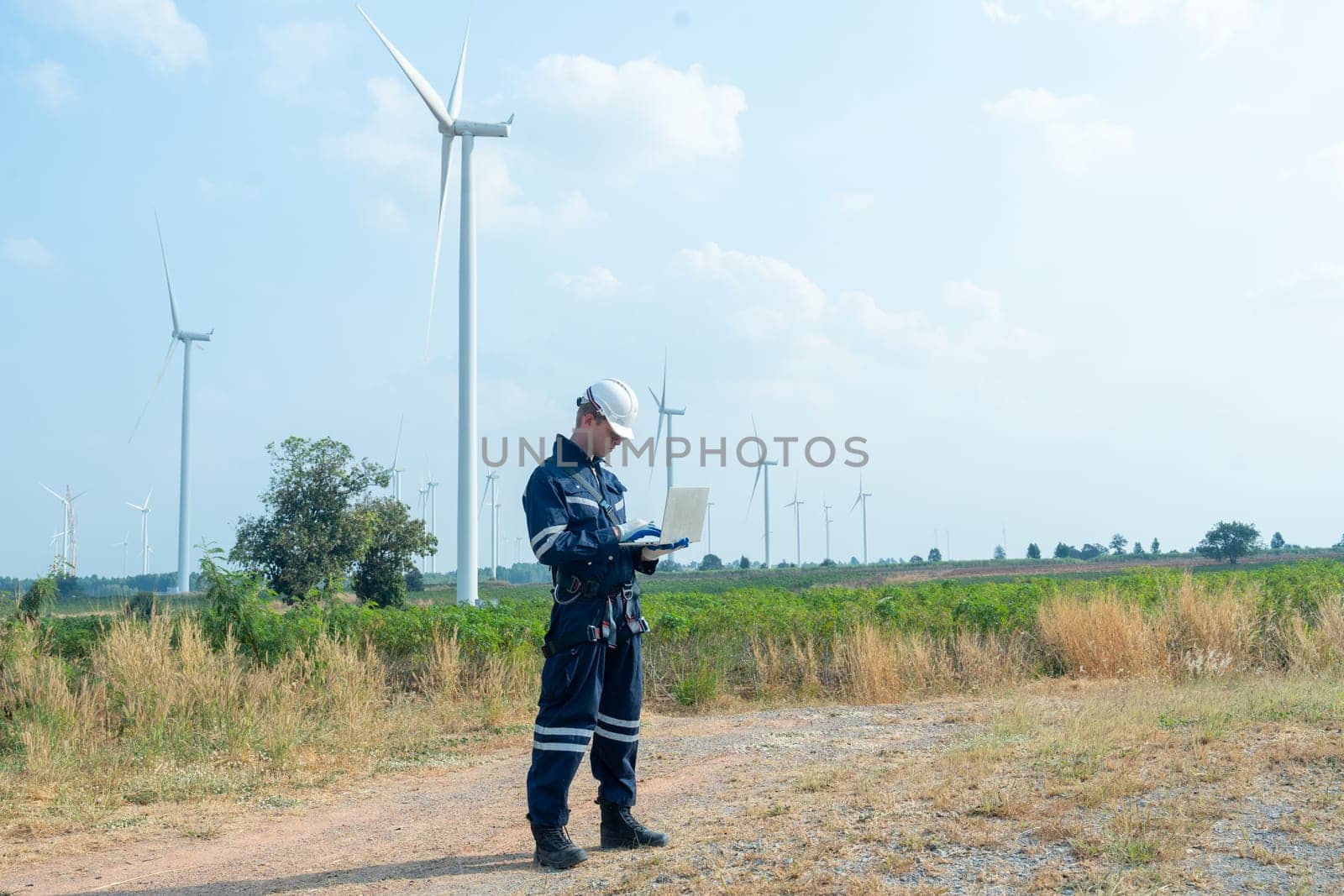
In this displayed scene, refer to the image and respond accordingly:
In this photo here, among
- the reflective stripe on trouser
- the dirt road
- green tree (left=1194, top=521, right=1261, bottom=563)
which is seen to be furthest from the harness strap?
green tree (left=1194, top=521, right=1261, bottom=563)

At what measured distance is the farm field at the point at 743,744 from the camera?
4789 millimetres

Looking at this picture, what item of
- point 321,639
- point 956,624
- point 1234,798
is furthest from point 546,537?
point 956,624

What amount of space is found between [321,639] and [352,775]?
3.19m

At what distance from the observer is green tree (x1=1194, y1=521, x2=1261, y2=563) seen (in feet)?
207

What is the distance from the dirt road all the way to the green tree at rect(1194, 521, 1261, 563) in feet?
209

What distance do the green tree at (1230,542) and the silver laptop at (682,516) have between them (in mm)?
66335

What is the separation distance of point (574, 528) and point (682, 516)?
1.85 ft

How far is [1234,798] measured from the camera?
5277 mm

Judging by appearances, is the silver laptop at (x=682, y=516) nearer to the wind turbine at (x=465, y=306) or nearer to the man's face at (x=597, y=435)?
the man's face at (x=597, y=435)

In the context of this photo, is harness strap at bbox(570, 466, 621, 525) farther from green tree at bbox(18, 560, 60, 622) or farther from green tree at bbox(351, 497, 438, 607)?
green tree at bbox(351, 497, 438, 607)

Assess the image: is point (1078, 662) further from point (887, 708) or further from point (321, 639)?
point (321, 639)

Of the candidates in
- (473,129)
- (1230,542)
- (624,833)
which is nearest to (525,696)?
(624,833)

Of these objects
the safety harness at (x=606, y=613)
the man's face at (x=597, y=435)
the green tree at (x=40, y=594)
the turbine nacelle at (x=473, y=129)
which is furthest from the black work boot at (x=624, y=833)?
the turbine nacelle at (x=473, y=129)

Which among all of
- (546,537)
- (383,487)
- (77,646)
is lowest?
(77,646)
